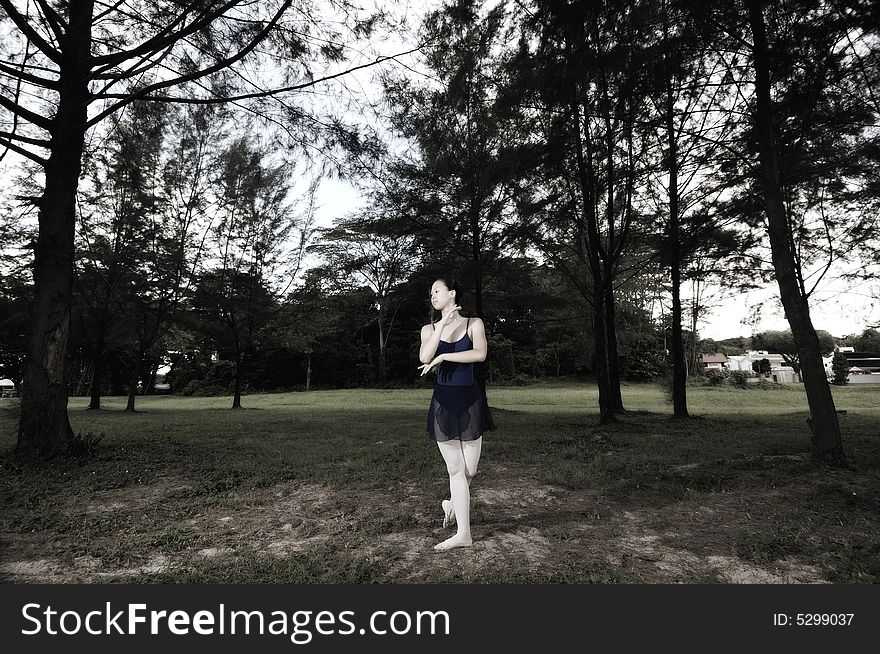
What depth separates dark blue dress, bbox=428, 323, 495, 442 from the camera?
11.3ft

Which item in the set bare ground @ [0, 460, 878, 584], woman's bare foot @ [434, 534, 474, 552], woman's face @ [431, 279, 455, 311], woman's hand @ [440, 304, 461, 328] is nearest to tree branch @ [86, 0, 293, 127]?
woman's face @ [431, 279, 455, 311]

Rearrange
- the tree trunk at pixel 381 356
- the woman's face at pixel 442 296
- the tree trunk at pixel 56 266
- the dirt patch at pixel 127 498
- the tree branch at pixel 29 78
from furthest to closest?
1. the tree trunk at pixel 381 356
2. the tree trunk at pixel 56 266
3. the tree branch at pixel 29 78
4. the dirt patch at pixel 127 498
5. the woman's face at pixel 442 296

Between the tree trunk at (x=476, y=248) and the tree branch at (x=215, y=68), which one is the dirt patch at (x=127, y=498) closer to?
the tree branch at (x=215, y=68)

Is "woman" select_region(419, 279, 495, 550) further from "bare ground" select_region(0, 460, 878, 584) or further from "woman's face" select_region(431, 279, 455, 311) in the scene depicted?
"bare ground" select_region(0, 460, 878, 584)

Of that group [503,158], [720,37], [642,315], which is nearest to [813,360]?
[720,37]

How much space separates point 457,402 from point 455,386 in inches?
4.8

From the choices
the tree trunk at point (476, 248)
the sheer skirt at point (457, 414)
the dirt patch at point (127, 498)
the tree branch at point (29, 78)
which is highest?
the tree branch at point (29, 78)

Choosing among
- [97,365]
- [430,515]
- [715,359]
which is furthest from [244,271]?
[715,359]

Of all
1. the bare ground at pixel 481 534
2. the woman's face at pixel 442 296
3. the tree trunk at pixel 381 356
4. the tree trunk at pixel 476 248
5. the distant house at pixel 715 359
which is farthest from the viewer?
the distant house at pixel 715 359

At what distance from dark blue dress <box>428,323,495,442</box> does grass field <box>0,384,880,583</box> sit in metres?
0.96

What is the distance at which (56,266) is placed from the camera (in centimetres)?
686

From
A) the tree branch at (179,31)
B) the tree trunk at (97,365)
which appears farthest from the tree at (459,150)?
the tree trunk at (97,365)

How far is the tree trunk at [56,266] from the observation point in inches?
264

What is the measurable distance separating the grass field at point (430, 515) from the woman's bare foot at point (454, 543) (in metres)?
0.06
